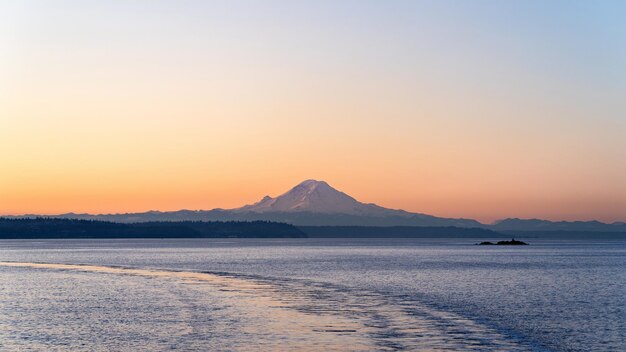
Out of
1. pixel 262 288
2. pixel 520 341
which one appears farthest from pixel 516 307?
pixel 262 288

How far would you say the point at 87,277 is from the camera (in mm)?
97250

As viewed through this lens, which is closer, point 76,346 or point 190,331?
point 76,346

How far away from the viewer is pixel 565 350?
39.6 m

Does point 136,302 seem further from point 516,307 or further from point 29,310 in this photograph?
point 516,307

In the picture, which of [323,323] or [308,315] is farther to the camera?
[308,315]

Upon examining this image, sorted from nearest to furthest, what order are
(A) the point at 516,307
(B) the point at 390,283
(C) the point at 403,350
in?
(C) the point at 403,350 < (A) the point at 516,307 < (B) the point at 390,283

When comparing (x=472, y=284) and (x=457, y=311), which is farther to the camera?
(x=472, y=284)

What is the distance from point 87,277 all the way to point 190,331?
5646 centimetres

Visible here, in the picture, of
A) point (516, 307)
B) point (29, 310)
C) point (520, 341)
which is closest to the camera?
Result: point (520, 341)

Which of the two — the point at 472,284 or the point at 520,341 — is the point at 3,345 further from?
the point at 472,284

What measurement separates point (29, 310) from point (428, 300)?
29650 mm

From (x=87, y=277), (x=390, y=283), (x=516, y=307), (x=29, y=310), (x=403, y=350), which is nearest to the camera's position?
(x=403, y=350)

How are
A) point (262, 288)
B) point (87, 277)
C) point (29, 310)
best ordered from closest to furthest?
point (29, 310), point (262, 288), point (87, 277)

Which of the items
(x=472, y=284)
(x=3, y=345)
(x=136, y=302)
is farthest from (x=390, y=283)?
(x=3, y=345)
